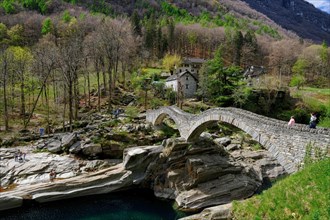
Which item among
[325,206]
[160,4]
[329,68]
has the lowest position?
[325,206]

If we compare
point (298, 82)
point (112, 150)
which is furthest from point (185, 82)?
point (112, 150)

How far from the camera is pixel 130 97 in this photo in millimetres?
53688

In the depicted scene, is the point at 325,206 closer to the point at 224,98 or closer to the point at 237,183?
the point at 237,183

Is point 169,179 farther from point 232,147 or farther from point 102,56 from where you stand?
point 102,56

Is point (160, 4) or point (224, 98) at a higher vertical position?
point (160, 4)

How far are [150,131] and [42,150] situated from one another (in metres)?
13.6

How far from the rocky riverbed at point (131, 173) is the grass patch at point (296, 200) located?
11.6m

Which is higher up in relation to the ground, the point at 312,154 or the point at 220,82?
the point at 220,82

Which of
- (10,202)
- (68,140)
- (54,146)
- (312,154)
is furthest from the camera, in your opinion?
(68,140)

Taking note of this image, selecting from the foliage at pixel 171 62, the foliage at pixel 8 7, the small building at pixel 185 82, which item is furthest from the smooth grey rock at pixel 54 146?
the foliage at pixel 8 7

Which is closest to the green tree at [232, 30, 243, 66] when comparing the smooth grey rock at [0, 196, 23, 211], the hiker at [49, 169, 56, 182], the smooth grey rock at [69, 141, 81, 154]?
the smooth grey rock at [69, 141, 81, 154]

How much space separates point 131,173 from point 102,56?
1051 inches

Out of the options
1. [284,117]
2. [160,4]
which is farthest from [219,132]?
A: [160,4]

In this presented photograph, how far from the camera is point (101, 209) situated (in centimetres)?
2484
